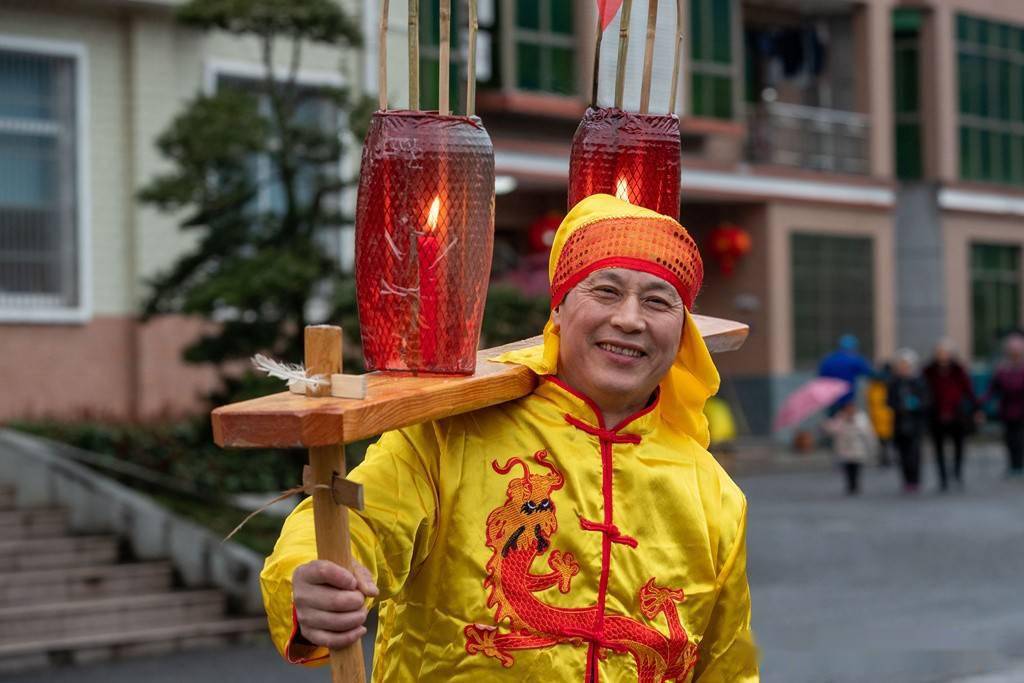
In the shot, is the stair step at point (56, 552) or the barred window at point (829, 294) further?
the barred window at point (829, 294)

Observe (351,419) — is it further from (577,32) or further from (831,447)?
(831,447)

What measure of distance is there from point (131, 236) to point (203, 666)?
721cm

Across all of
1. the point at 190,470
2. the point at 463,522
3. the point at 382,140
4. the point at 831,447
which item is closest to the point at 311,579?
the point at 463,522

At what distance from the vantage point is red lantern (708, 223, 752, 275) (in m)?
27.2

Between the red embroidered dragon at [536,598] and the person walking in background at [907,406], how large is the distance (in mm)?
15745

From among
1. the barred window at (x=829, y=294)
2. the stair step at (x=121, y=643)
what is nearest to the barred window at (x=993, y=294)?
the barred window at (x=829, y=294)

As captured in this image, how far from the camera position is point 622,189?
393 centimetres

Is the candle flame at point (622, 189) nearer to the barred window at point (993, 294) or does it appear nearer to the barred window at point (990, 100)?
the barred window at point (990, 100)

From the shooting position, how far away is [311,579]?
9.53 feet

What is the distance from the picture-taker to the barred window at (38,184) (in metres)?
15.7

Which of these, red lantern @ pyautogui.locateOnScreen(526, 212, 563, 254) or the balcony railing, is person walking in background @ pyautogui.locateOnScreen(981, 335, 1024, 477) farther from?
the balcony railing

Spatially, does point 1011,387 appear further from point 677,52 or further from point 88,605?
point 677,52

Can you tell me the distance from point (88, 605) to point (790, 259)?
19062 millimetres

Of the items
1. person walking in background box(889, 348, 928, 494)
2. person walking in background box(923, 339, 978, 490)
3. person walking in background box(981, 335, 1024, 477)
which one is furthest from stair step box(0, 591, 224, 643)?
person walking in background box(981, 335, 1024, 477)
